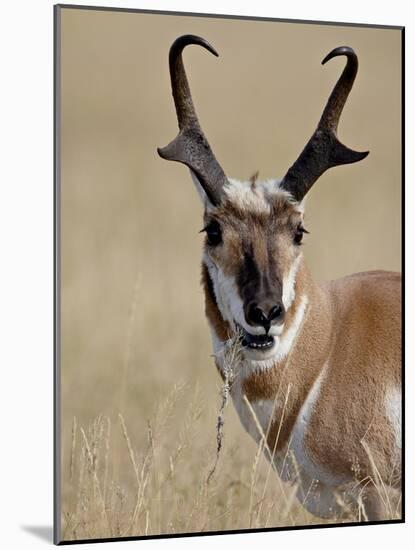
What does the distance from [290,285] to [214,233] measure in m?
0.51

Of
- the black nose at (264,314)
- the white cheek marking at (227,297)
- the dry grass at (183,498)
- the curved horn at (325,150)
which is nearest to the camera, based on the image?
the black nose at (264,314)

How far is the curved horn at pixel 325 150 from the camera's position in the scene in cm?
804

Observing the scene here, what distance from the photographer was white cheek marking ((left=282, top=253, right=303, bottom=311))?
7.86 meters

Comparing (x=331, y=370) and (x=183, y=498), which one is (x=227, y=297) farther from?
(x=183, y=498)

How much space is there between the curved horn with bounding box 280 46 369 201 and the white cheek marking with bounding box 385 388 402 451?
1.24m

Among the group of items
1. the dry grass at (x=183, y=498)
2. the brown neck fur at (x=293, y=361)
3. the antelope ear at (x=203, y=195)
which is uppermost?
the antelope ear at (x=203, y=195)

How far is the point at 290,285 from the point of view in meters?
7.93

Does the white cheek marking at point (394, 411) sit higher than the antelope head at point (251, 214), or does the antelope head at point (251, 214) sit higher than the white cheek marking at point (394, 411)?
the antelope head at point (251, 214)

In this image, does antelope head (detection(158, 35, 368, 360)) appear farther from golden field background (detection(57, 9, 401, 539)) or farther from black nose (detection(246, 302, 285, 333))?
golden field background (detection(57, 9, 401, 539))

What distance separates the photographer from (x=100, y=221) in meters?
12.5

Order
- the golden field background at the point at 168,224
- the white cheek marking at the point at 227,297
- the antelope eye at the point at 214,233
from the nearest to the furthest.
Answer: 1. the white cheek marking at the point at 227,297
2. the antelope eye at the point at 214,233
3. the golden field background at the point at 168,224

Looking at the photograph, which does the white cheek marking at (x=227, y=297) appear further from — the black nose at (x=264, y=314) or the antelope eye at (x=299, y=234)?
the antelope eye at (x=299, y=234)

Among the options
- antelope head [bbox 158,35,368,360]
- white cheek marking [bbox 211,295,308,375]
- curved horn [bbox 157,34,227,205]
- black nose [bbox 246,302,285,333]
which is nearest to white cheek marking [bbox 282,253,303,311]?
antelope head [bbox 158,35,368,360]

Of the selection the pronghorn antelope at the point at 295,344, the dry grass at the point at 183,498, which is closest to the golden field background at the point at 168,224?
the dry grass at the point at 183,498
